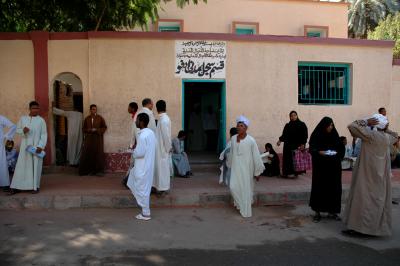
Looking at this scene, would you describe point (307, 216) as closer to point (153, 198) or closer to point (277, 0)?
point (153, 198)

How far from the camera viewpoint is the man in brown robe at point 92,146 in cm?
884

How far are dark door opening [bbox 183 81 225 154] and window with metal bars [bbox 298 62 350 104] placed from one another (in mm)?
3153

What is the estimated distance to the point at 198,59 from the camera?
9.39 metres

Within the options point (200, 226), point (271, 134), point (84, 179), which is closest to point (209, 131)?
point (271, 134)

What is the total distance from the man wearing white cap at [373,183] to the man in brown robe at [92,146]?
220 inches

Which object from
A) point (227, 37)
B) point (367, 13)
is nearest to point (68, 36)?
point (227, 37)

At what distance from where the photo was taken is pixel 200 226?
574cm

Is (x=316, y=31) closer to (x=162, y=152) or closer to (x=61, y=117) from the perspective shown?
Answer: (x=61, y=117)

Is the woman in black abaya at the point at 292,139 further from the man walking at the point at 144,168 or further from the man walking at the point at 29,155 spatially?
the man walking at the point at 29,155

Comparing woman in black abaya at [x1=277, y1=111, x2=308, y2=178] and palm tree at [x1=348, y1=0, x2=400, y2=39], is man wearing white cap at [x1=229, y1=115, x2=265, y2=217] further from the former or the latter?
palm tree at [x1=348, y1=0, x2=400, y2=39]

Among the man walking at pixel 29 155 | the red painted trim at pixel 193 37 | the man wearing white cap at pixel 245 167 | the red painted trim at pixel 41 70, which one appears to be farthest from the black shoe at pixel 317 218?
the red painted trim at pixel 41 70

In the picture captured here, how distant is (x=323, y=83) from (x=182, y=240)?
6.75 m

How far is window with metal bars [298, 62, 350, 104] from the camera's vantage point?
10.1 m

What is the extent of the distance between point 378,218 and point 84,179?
571 centimetres
